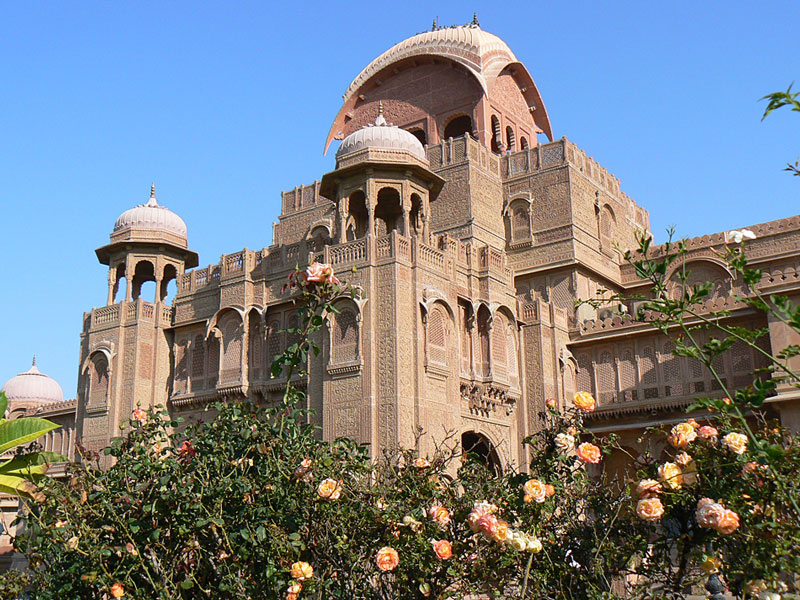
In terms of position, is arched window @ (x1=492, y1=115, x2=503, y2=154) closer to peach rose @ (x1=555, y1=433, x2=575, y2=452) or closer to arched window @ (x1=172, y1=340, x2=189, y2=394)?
arched window @ (x1=172, y1=340, x2=189, y2=394)

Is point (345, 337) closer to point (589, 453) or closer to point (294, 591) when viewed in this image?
point (294, 591)

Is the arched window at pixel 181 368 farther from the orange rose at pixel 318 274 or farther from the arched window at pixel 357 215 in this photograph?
the orange rose at pixel 318 274

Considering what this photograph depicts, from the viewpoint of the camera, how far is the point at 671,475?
23.2ft

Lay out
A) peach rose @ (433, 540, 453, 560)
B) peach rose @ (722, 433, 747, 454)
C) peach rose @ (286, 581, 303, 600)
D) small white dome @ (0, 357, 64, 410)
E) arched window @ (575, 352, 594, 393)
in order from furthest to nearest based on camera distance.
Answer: small white dome @ (0, 357, 64, 410)
arched window @ (575, 352, 594, 393)
peach rose @ (286, 581, 303, 600)
peach rose @ (433, 540, 453, 560)
peach rose @ (722, 433, 747, 454)

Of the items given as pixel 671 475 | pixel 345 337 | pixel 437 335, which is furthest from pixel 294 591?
pixel 437 335

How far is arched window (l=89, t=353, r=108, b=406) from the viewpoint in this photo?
23.3 meters

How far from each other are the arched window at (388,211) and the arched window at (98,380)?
26.9 feet

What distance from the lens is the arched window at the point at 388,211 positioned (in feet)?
68.9

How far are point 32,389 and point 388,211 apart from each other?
77.8 feet

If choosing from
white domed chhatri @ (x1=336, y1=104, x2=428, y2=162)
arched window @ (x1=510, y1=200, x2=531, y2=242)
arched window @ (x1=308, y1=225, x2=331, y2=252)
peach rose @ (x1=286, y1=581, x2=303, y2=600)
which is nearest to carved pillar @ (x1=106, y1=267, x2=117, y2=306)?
arched window @ (x1=308, y1=225, x2=331, y2=252)

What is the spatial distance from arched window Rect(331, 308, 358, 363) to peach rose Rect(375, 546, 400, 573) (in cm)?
1067

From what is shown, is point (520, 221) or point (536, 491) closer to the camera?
point (536, 491)

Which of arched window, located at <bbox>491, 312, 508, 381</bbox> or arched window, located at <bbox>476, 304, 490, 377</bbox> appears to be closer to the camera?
arched window, located at <bbox>476, 304, 490, 377</bbox>

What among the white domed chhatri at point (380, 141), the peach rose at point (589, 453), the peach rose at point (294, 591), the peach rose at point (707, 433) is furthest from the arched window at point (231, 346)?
the peach rose at point (707, 433)
